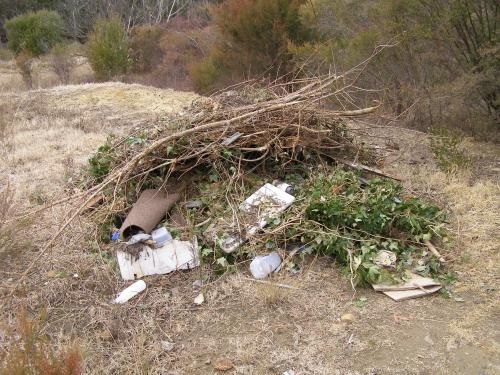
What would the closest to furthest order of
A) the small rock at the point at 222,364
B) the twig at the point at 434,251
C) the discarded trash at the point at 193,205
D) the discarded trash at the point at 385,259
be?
the small rock at the point at 222,364 → the discarded trash at the point at 385,259 → the twig at the point at 434,251 → the discarded trash at the point at 193,205

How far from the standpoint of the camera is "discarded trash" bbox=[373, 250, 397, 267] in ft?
12.4

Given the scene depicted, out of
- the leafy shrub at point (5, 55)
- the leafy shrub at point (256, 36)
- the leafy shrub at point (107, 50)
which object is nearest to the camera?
the leafy shrub at point (256, 36)

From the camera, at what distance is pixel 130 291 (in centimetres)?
373

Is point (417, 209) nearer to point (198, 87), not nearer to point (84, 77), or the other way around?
point (198, 87)

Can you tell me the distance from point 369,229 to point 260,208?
2.86 feet

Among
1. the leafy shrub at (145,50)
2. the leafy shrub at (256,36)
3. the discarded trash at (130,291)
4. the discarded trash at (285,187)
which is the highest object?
the discarded trash at (285,187)

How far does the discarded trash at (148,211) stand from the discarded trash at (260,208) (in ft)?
2.03

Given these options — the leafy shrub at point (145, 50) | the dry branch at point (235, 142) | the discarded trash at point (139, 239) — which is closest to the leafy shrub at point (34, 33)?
the leafy shrub at point (145, 50)

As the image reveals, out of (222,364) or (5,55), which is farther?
(5,55)

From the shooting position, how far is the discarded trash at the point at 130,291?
3.68 m

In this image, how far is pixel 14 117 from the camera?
9.98 metres

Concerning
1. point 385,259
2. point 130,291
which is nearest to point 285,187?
point 385,259

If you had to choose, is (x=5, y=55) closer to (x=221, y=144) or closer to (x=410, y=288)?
(x=221, y=144)

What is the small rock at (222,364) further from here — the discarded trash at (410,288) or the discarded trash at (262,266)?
the discarded trash at (410,288)
